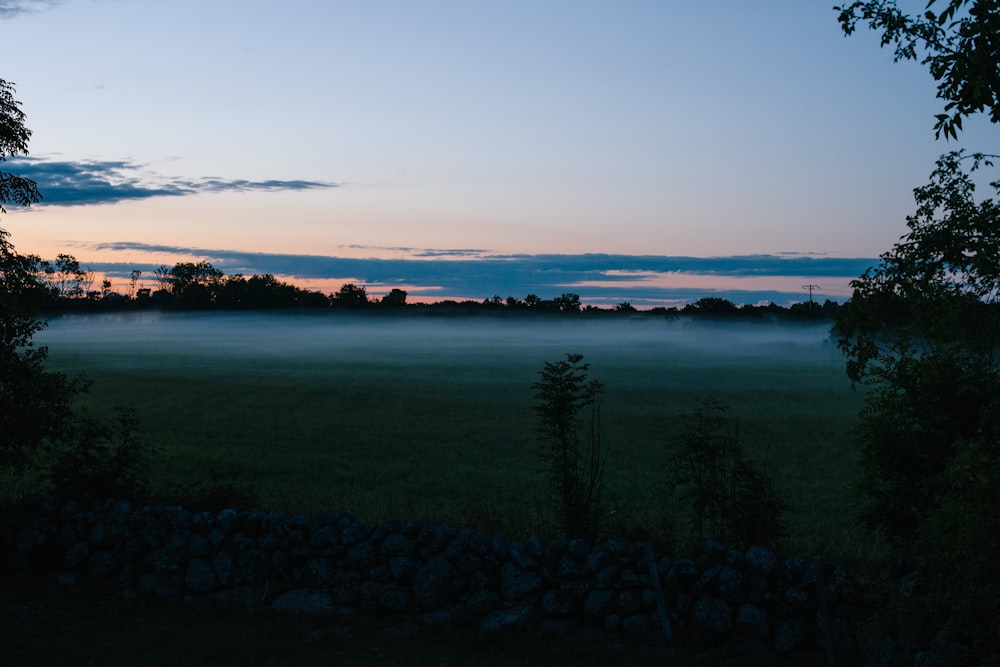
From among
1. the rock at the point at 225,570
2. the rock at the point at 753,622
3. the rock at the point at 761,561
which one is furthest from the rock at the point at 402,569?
the rock at the point at 761,561

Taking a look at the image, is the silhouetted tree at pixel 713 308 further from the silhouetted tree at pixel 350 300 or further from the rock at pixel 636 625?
the rock at pixel 636 625

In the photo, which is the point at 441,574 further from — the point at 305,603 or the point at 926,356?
the point at 926,356

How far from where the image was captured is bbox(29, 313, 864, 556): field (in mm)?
26141

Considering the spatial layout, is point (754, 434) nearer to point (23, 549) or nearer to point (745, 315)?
point (23, 549)

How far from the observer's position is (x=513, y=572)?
14094 mm

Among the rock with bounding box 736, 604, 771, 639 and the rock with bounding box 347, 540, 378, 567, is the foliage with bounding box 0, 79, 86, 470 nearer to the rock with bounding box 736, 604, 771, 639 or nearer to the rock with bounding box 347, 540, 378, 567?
the rock with bounding box 347, 540, 378, 567

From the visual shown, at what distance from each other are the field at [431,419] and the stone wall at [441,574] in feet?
8.83

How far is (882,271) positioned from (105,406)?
52733mm

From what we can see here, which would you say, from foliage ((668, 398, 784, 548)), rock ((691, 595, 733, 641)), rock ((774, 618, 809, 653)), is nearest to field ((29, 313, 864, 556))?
foliage ((668, 398, 784, 548))

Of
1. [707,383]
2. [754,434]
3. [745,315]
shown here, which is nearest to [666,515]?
[754,434]

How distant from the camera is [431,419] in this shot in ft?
166

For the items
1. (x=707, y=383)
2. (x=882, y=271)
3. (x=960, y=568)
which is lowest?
(x=707, y=383)

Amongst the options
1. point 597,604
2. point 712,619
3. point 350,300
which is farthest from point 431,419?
point 350,300

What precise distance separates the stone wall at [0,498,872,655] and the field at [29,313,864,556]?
8.83 ft
